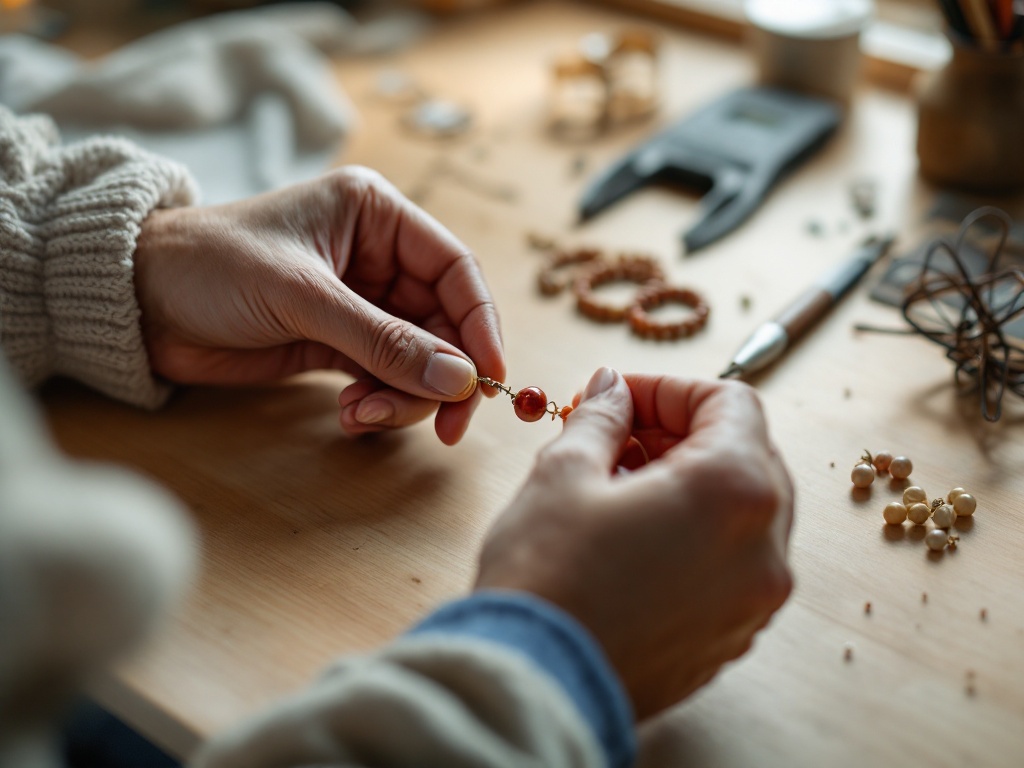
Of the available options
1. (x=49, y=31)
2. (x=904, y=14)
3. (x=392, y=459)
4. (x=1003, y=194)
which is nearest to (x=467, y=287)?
(x=392, y=459)

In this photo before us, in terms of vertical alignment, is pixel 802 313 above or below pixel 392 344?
below

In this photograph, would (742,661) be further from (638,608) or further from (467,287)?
(467,287)

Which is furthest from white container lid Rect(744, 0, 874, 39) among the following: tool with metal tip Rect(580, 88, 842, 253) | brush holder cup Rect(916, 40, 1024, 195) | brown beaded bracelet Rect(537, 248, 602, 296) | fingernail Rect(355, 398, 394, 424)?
fingernail Rect(355, 398, 394, 424)

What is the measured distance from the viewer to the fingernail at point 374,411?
82 cm

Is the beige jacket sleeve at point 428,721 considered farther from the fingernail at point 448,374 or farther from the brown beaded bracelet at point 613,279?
the brown beaded bracelet at point 613,279

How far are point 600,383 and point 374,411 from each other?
8.5 inches

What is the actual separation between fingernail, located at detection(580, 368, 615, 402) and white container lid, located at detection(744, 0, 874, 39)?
0.81 meters

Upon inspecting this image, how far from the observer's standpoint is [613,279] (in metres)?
1.07

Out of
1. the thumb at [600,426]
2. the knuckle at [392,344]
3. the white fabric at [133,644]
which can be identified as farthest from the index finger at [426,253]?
the white fabric at [133,644]

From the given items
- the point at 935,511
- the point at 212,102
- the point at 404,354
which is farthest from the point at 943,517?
the point at 212,102

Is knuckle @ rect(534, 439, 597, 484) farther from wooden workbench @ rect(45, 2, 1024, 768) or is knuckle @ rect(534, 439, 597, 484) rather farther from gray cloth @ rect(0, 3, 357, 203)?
gray cloth @ rect(0, 3, 357, 203)

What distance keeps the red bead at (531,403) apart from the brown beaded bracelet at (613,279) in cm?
19

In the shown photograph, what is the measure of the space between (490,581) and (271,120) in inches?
35.6

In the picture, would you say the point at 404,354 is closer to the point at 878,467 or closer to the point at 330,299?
the point at 330,299
